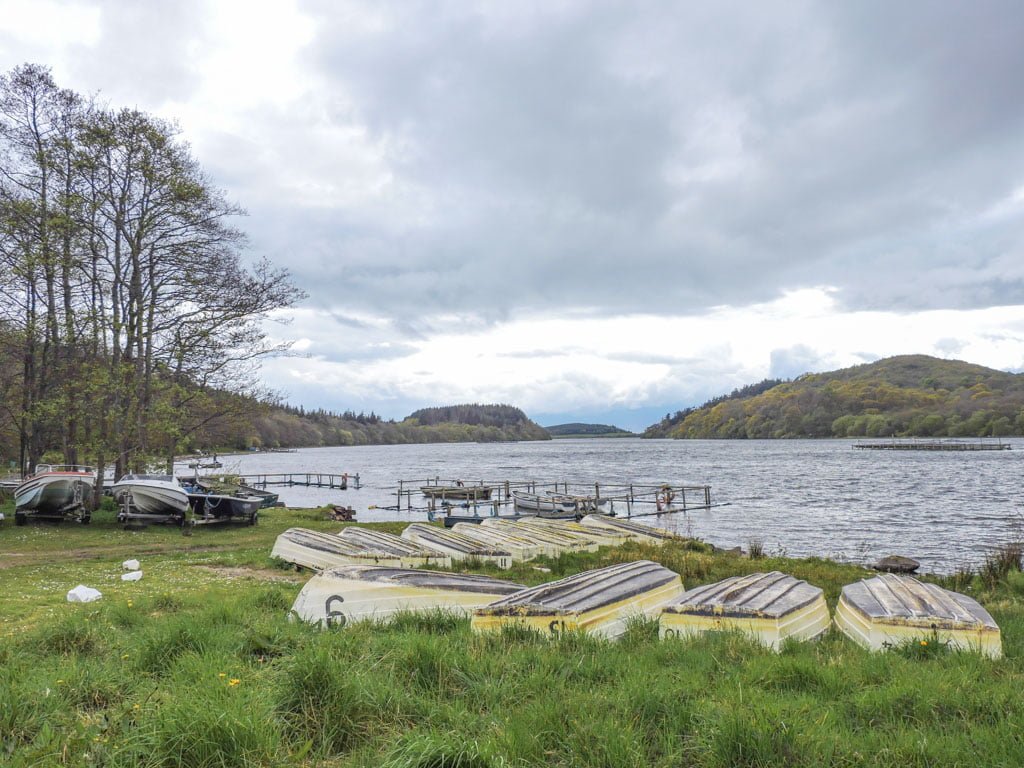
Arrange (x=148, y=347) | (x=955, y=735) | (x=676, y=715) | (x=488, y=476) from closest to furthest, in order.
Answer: (x=955, y=735) → (x=676, y=715) → (x=148, y=347) → (x=488, y=476)

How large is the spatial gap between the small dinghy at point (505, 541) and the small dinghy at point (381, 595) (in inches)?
242

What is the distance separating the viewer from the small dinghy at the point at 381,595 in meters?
6.82

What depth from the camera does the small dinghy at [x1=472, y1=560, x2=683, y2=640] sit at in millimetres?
5562

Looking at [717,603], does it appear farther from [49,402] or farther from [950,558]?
[49,402]

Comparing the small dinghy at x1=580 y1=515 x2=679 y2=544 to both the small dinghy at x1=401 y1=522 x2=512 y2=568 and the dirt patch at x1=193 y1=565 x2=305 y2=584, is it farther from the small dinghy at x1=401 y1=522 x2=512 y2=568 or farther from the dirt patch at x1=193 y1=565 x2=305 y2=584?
the dirt patch at x1=193 y1=565 x2=305 y2=584

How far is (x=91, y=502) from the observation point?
19547mm

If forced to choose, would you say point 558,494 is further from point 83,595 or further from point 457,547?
point 83,595

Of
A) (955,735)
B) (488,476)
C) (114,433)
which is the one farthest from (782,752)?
(488,476)

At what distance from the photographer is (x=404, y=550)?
38.9ft

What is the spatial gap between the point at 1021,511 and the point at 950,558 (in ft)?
55.8

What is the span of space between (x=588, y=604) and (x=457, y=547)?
730cm

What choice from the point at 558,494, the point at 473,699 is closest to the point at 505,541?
the point at 473,699

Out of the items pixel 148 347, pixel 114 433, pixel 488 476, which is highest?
pixel 148 347

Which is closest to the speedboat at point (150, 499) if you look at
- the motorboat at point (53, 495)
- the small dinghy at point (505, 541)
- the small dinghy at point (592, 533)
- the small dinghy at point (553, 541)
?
the motorboat at point (53, 495)
